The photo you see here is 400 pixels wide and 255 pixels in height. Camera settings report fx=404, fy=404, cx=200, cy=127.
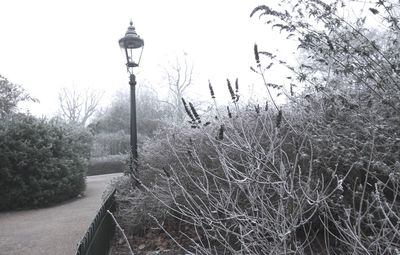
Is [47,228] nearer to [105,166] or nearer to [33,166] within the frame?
[33,166]

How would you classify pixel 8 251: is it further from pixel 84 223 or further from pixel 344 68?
pixel 344 68

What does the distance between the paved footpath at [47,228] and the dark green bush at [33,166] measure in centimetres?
44

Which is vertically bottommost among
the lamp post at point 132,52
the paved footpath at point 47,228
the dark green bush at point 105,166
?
the paved footpath at point 47,228

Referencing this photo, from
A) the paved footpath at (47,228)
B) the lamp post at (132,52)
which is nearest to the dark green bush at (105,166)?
the paved footpath at (47,228)

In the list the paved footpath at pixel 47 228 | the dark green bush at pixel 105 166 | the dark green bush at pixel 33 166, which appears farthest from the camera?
the dark green bush at pixel 105 166

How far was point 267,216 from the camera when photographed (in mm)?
2539

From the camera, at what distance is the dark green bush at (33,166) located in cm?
1026

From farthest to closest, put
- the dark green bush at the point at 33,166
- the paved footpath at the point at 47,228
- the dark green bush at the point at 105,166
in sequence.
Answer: the dark green bush at the point at 105,166
the dark green bush at the point at 33,166
the paved footpath at the point at 47,228

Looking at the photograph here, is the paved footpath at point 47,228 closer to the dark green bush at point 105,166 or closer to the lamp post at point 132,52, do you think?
the lamp post at point 132,52

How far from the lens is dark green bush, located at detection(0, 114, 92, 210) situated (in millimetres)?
10258

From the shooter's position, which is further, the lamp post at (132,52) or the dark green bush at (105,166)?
the dark green bush at (105,166)

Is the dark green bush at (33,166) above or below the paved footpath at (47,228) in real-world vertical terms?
above

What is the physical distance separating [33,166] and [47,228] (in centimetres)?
334

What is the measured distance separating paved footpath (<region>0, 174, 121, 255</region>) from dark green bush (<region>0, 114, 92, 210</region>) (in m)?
0.44
